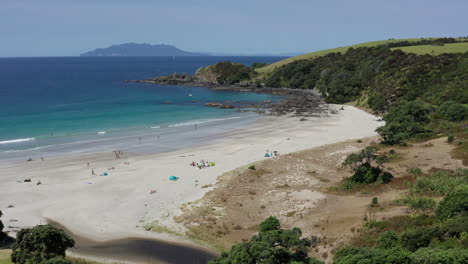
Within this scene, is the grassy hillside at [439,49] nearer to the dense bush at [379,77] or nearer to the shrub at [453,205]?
the dense bush at [379,77]

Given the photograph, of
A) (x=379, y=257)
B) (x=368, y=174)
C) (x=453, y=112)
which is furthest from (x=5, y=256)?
(x=453, y=112)

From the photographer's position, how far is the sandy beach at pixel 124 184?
2867 cm

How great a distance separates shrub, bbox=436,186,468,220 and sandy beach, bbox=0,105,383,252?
53.0 feet

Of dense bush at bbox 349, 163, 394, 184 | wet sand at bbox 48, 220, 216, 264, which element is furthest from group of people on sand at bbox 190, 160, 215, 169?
wet sand at bbox 48, 220, 216, 264

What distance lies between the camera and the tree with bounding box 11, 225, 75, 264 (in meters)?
18.9

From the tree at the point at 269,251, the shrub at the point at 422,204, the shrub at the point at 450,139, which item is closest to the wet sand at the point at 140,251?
the tree at the point at 269,251

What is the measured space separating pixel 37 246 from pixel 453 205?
22124 mm

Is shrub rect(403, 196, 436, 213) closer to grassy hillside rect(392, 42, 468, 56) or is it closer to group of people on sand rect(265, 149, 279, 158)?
group of people on sand rect(265, 149, 279, 158)

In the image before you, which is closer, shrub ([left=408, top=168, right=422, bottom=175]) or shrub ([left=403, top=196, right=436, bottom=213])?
shrub ([left=403, top=196, right=436, bottom=213])

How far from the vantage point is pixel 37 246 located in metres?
19.2

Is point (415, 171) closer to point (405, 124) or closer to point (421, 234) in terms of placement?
point (421, 234)

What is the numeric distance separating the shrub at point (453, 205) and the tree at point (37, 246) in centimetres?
2087

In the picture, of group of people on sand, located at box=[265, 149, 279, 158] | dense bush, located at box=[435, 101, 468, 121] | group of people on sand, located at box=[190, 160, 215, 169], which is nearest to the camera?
group of people on sand, located at box=[190, 160, 215, 169]

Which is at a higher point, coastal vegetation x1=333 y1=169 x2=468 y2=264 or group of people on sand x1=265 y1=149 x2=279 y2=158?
A: coastal vegetation x1=333 y1=169 x2=468 y2=264
